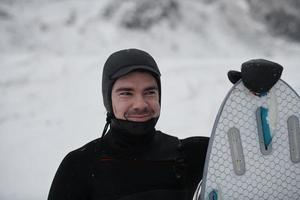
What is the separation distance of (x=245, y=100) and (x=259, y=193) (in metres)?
0.43

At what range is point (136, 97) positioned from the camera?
168 centimetres

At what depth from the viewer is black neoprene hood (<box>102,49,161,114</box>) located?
67.9 inches

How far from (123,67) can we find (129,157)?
391mm

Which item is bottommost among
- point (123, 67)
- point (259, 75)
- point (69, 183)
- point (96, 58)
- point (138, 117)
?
point (69, 183)

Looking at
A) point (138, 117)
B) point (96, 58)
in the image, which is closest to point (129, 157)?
point (138, 117)

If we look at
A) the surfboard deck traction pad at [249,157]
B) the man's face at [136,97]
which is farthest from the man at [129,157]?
the surfboard deck traction pad at [249,157]

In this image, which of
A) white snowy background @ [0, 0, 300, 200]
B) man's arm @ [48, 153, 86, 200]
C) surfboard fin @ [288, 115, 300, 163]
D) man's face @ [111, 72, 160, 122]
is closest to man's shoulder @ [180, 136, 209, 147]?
man's face @ [111, 72, 160, 122]

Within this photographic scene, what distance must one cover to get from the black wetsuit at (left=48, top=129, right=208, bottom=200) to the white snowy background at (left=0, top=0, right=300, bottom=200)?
95.2 inches

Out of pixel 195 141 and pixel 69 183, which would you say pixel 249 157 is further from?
pixel 69 183

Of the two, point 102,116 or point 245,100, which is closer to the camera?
point 245,100

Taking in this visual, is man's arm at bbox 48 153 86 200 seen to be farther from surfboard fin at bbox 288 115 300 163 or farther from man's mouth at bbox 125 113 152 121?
surfboard fin at bbox 288 115 300 163

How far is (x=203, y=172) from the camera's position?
5.89 ft

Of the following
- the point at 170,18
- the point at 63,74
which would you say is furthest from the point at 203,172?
the point at 170,18

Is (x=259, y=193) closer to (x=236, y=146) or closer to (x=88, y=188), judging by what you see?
A: (x=236, y=146)
